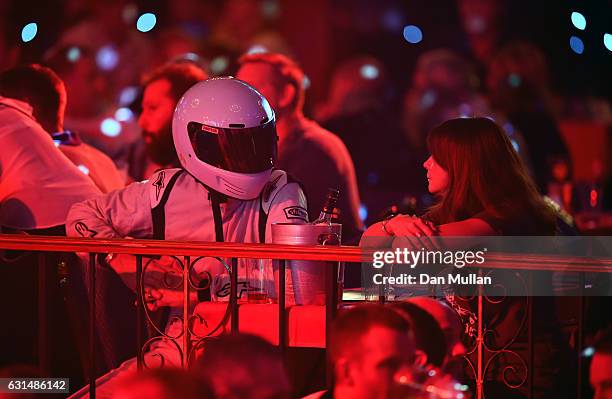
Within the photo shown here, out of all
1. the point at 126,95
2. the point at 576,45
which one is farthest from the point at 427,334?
the point at 576,45

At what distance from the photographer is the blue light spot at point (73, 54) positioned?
850cm

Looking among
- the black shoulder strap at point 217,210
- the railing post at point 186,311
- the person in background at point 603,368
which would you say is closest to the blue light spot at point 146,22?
the black shoulder strap at point 217,210

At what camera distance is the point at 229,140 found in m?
4.80

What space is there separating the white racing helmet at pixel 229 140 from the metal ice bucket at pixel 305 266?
1.35 feet

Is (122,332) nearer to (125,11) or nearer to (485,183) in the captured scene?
(485,183)

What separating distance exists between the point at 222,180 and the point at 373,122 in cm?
608

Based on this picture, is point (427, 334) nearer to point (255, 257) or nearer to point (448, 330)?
point (448, 330)

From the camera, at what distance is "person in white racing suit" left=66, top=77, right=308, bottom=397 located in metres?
4.76

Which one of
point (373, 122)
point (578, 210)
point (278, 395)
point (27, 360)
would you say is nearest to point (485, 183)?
point (278, 395)

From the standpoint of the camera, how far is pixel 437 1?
13008 millimetres

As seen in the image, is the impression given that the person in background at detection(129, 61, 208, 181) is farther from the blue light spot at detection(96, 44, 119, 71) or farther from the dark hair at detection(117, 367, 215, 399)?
the dark hair at detection(117, 367, 215, 399)

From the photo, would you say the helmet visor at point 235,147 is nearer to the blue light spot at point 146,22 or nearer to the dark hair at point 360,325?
the dark hair at point 360,325

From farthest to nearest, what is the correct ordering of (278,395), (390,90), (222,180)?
(390,90) < (222,180) < (278,395)

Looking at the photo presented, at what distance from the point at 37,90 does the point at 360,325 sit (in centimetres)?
319
